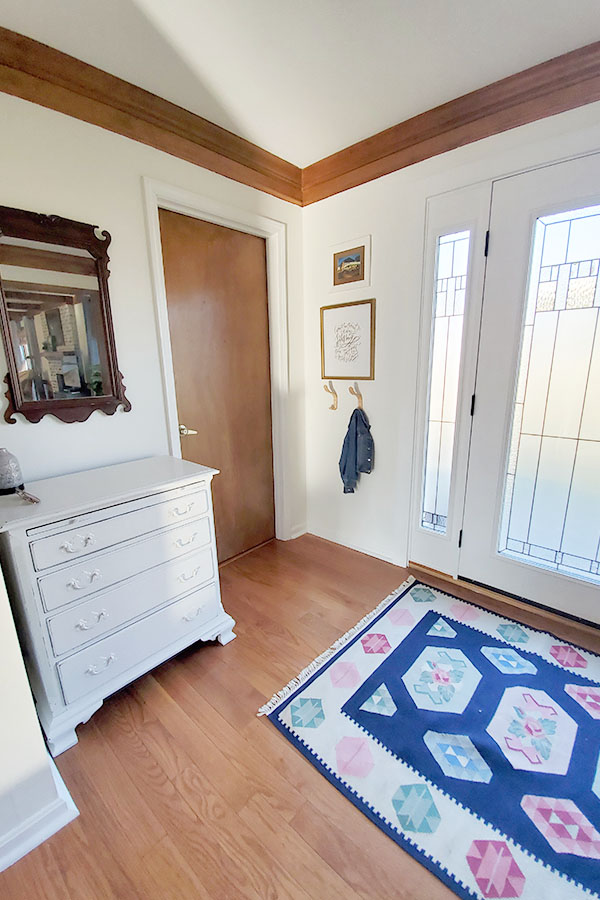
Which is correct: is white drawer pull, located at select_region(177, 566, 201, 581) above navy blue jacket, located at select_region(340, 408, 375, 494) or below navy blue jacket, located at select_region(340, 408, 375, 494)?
below

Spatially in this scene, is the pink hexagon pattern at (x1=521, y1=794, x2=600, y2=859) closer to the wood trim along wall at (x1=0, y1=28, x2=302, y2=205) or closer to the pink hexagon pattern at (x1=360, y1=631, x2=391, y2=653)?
the pink hexagon pattern at (x1=360, y1=631, x2=391, y2=653)

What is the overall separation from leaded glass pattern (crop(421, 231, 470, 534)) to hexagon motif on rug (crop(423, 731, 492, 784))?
1.09m

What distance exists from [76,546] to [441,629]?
168 cm

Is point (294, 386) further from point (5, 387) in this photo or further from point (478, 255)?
point (5, 387)

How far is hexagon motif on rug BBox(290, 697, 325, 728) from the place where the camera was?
1424mm

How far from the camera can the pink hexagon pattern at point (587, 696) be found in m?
1.45

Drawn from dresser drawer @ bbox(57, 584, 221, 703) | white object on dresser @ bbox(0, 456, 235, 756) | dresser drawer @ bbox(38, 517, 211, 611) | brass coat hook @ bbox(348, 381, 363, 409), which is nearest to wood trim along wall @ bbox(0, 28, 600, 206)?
brass coat hook @ bbox(348, 381, 363, 409)

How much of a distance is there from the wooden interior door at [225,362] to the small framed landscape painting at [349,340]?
403 mm

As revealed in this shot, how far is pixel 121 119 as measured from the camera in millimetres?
1664

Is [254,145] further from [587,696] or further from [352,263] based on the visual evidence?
[587,696]

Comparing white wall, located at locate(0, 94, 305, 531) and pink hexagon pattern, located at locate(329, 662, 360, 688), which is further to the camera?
pink hexagon pattern, located at locate(329, 662, 360, 688)

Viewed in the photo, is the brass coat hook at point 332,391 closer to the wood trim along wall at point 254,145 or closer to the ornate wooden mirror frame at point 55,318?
the wood trim along wall at point 254,145

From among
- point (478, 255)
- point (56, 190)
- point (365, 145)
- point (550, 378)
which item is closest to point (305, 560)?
point (550, 378)

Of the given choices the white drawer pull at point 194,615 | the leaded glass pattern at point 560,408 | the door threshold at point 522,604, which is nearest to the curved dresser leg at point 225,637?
the white drawer pull at point 194,615
